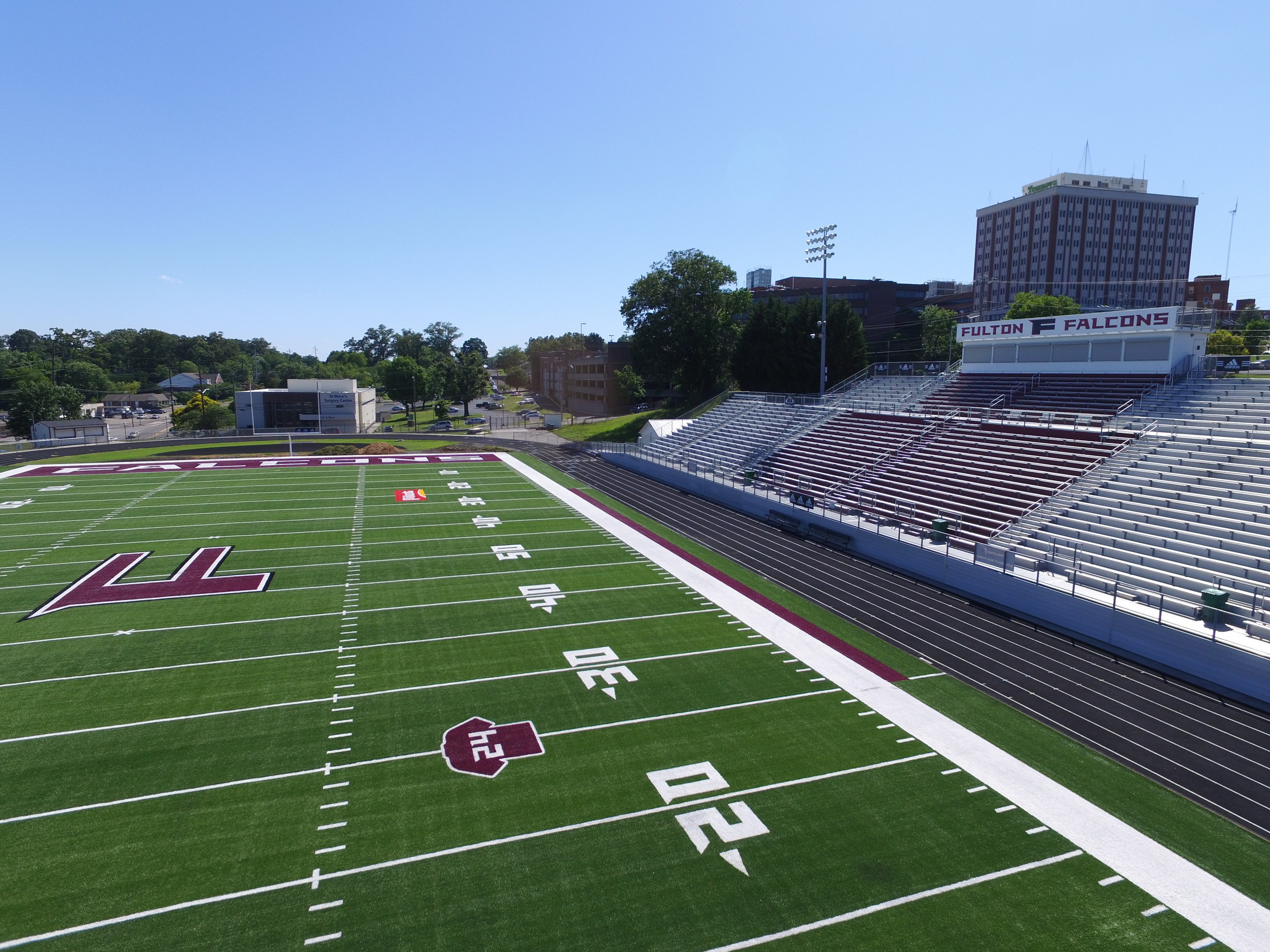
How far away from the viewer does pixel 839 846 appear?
769 cm

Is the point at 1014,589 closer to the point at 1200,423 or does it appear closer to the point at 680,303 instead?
the point at 1200,423

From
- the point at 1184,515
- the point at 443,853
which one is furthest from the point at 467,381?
the point at 443,853

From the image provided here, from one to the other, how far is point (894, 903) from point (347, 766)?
6758mm

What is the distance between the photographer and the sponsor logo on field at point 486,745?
9.23 metres

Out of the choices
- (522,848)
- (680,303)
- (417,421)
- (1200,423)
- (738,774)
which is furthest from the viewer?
(417,421)

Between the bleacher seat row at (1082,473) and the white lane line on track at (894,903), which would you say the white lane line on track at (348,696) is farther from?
the bleacher seat row at (1082,473)

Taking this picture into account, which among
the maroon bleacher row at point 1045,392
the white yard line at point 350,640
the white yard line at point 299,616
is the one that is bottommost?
the white yard line at point 350,640

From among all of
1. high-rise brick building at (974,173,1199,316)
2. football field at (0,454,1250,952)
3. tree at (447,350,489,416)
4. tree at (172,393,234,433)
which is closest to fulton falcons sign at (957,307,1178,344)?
football field at (0,454,1250,952)

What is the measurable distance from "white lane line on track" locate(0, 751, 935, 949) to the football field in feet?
0.10

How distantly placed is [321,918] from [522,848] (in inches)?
79.4

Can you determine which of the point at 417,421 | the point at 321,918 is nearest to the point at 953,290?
the point at 417,421

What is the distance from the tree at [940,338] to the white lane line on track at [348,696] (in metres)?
43.7

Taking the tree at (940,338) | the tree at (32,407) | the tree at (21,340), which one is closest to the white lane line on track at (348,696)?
the tree at (940,338)

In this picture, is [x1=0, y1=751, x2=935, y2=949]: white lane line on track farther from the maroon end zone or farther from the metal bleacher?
the maroon end zone
